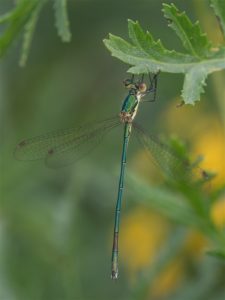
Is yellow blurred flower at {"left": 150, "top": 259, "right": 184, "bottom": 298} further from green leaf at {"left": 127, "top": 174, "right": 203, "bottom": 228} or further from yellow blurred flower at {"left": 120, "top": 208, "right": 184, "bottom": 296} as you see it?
green leaf at {"left": 127, "top": 174, "right": 203, "bottom": 228}

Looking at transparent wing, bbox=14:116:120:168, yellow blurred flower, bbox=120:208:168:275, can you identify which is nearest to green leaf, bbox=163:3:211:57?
transparent wing, bbox=14:116:120:168

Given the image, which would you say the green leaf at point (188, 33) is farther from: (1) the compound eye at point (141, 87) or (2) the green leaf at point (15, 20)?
(1) the compound eye at point (141, 87)

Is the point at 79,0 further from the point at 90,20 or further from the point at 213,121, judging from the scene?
the point at 213,121

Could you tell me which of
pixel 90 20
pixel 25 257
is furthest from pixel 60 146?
pixel 90 20

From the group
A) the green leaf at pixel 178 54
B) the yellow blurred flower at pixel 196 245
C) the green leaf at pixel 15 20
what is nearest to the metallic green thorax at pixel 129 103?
the yellow blurred flower at pixel 196 245

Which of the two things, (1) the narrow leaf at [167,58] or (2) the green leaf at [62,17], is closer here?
(1) the narrow leaf at [167,58]

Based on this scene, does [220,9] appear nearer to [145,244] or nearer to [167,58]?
[167,58]

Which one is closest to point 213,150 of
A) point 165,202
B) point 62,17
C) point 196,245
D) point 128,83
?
point 196,245
